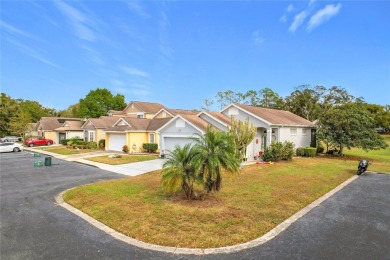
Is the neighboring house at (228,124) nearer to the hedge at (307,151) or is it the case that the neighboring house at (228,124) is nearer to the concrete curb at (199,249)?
the hedge at (307,151)

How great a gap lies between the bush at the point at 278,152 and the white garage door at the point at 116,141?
1893 centimetres

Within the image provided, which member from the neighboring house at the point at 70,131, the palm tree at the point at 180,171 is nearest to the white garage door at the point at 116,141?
the neighboring house at the point at 70,131

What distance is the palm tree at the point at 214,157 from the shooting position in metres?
9.27

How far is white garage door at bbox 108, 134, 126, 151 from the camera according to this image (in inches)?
1249

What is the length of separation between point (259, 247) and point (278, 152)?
52.1 feet

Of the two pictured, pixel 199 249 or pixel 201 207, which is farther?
pixel 201 207

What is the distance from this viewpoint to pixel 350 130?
22.9m

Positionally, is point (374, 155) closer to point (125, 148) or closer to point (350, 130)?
point (350, 130)

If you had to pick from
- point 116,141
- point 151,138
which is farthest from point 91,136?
point 151,138

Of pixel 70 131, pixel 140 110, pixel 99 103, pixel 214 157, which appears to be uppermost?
pixel 99 103

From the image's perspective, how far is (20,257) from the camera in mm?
5887

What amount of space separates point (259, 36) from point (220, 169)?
1689cm

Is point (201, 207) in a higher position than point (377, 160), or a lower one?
lower

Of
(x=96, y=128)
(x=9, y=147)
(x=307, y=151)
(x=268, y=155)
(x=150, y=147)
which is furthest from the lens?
(x=96, y=128)
